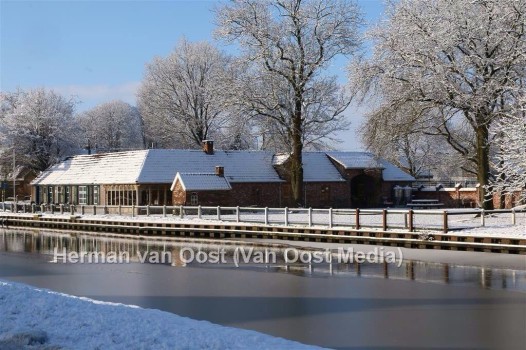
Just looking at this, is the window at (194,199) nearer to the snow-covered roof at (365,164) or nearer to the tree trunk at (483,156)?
the snow-covered roof at (365,164)

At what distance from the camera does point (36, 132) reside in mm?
70562

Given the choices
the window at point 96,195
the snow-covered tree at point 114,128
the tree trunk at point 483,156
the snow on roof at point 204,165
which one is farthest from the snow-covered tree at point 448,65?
the snow-covered tree at point 114,128

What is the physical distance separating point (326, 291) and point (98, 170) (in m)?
38.2

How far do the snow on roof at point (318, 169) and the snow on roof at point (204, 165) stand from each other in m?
2.64

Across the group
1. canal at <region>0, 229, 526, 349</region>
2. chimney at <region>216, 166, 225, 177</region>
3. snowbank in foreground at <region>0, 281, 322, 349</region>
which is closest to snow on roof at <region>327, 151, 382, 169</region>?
chimney at <region>216, 166, 225, 177</region>

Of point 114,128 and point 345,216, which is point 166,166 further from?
point 114,128

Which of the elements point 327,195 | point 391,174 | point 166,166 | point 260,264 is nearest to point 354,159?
point 391,174

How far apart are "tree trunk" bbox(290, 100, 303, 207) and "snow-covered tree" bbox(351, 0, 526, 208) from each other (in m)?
10.4

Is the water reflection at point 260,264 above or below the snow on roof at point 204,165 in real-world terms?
below

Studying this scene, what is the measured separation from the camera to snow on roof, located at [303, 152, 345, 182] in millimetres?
53281

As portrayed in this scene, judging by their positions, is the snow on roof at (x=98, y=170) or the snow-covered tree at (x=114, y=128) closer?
the snow on roof at (x=98, y=170)

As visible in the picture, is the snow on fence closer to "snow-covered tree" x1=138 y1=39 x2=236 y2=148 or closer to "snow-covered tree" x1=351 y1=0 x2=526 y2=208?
"snow-covered tree" x1=351 y1=0 x2=526 y2=208

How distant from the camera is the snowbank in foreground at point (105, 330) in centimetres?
1070

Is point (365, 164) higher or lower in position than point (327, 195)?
higher
